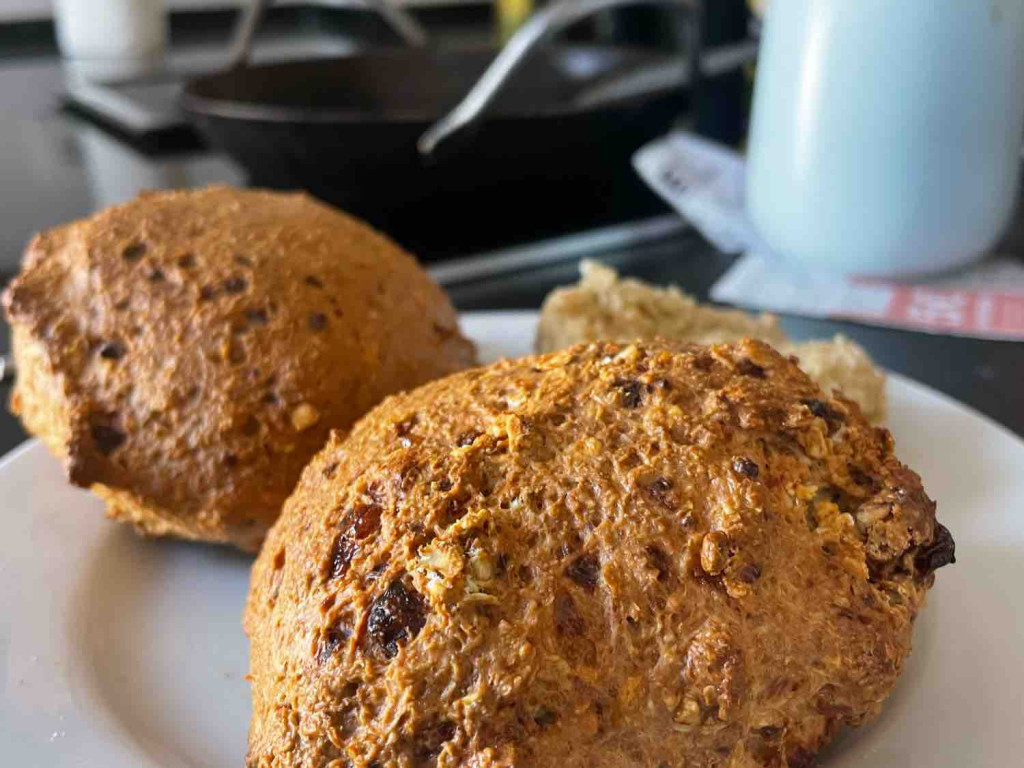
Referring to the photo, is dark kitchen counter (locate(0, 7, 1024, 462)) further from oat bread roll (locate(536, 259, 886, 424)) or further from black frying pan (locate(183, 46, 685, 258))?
oat bread roll (locate(536, 259, 886, 424))

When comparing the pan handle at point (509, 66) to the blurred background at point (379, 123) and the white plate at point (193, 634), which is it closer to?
the blurred background at point (379, 123)

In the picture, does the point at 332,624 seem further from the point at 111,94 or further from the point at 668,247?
the point at 111,94

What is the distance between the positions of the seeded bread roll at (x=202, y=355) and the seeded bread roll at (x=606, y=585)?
184mm

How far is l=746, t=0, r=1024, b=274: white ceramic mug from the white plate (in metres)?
0.47

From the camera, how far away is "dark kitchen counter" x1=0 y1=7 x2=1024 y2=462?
1224mm

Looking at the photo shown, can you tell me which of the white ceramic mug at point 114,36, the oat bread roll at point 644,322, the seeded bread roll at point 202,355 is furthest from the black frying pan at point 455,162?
the white ceramic mug at point 114,36

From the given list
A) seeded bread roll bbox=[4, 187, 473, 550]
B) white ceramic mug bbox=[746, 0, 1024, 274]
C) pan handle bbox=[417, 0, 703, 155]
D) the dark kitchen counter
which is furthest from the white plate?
pan handle bbox=[417, 0, 703, 155]

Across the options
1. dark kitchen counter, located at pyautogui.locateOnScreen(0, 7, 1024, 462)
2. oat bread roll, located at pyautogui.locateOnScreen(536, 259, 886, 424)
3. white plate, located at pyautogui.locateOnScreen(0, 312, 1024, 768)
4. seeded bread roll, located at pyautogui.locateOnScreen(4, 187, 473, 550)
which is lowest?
dark kitchen counter, located at pyautogui.locateOnScreen(0, 7, 1024, 462)

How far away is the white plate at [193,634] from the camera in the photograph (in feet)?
2.01

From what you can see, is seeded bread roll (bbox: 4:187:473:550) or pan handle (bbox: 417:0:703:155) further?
pan handle (bbox: 417:0:703:155)

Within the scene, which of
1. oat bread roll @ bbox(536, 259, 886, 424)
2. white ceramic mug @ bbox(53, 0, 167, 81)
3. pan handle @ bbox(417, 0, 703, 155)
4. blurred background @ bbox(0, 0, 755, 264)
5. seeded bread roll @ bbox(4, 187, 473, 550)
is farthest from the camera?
white ceramic mug @ bbox(53, 0, 167, 81)

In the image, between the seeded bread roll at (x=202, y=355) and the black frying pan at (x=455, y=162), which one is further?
the black frying pan at (x=455, y=162)

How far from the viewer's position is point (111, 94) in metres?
2.51

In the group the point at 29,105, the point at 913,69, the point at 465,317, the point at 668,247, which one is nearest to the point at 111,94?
the point at 29,105
